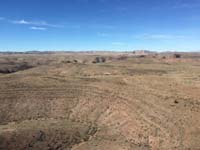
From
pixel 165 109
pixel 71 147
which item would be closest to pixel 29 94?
pixel 71 147

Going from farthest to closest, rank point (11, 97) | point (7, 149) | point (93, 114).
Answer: point (11, 97), point (93, 114), point (7, 149)

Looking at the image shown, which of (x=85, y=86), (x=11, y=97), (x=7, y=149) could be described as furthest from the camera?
(x=85, y=86)

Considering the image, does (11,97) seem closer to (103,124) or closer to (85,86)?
(85,86)

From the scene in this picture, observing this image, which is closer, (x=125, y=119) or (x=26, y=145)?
(x=26, y=145)

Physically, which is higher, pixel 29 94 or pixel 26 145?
pixel 29 94

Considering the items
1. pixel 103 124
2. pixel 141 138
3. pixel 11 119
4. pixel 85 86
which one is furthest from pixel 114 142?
pixel 85 86

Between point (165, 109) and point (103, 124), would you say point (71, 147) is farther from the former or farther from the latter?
point (165, 109)
